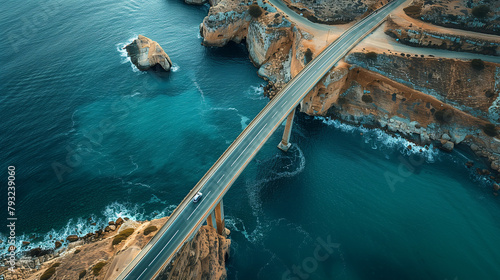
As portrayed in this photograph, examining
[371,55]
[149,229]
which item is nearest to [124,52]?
[149,229]

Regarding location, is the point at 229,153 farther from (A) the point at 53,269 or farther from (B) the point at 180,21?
(B) the point at 180,21

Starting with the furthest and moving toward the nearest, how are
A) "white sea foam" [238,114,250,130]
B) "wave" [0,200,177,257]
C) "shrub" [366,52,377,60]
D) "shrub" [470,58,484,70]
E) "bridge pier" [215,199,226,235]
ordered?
1. "shrub" [366,52,377,60]
2. "white sea foam" [238,114,250,130]
3. "shrub" [470,58,484,70]
4. "wave" [0,200,177,257]
5. "bridge pier" [215,199,226,235]

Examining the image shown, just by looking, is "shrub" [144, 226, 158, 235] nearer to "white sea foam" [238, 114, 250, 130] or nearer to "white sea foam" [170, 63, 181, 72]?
"white sea foam" [238, 114, 250, 130]

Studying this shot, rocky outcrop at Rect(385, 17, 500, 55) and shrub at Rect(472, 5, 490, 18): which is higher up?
shrub at Rect(472, 5, 490, 18)

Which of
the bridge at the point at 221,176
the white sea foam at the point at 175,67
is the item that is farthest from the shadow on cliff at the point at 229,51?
the bridge at the point at 221,176

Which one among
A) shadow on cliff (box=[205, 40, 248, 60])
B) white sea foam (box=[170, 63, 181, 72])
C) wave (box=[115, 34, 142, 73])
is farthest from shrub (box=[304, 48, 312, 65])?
wave (box=[115, 34, 142, 73])

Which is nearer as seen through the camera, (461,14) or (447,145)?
(447,145)

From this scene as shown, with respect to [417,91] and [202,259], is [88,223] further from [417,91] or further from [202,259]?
[417,91]

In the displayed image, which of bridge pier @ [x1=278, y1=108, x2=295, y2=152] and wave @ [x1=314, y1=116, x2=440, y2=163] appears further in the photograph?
wave @ [x1=314, y1=116, x2=440, y2=163]
